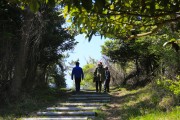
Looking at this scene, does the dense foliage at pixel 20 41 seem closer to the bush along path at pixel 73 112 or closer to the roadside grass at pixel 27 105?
the roadside grass at pixel 27 105

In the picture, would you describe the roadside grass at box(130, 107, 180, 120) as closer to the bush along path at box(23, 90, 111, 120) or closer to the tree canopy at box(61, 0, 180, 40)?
the bush along path at box(23, 90, 111, 120)

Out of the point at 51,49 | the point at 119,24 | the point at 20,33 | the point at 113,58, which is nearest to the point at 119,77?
the point at 113,58

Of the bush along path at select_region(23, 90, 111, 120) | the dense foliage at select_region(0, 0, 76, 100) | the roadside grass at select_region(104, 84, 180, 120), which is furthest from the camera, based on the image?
the dense foliage at select_region(0, 0, 76, 100)

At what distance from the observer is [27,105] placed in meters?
13.2

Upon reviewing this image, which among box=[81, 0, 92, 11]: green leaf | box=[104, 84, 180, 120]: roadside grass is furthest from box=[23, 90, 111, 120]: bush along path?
box=[81, 0, 92, 11]: green leaf

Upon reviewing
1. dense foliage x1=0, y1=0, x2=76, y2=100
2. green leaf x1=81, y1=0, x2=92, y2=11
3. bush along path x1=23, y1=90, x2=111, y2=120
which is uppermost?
dense foliage x1=0, y1=0, x2=76, y2=100

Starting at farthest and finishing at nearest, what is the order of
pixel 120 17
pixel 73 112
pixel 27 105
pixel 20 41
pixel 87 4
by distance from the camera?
1. pixel 20 41
2. pixel 27 105
3. pixel 73 112
4. pixel 120 17
5. pixel 87 4

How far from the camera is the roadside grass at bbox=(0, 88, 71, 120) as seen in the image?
11.5 m

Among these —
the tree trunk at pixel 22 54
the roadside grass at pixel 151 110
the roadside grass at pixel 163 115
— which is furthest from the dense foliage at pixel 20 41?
the roadside grass at pixel 163 115

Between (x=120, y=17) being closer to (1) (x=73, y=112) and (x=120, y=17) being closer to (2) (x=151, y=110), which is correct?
(2) (x=151, y=110)

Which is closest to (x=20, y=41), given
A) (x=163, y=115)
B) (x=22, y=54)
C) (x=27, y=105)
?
(x=22, y=54)

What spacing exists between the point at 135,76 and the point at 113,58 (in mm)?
1938

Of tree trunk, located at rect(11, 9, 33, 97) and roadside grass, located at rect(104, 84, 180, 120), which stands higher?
tree trunk, located at rect(11, 9, 33, 97)

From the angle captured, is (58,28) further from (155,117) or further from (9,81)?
(155,117)
